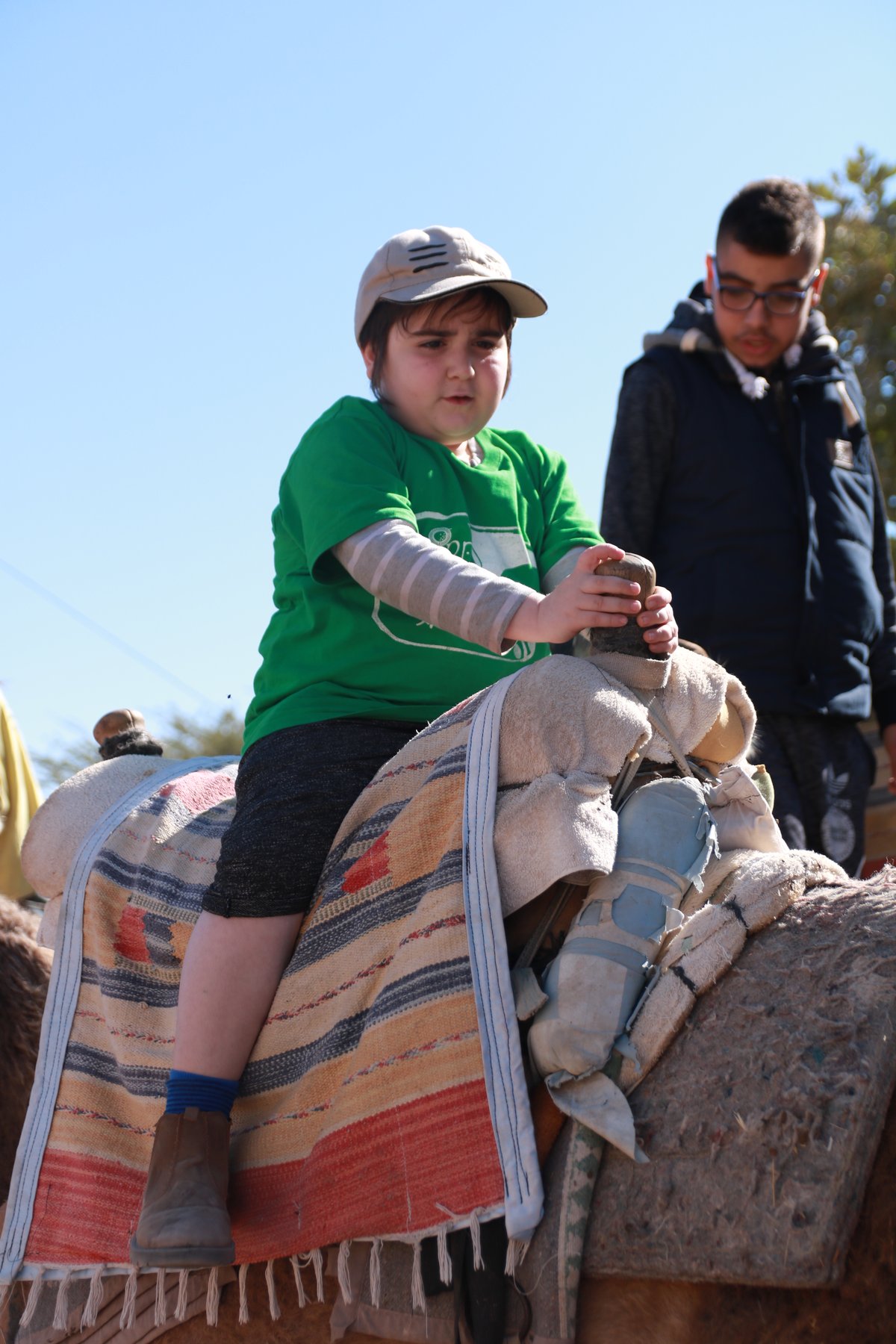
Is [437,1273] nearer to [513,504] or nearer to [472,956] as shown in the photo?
[472,956]

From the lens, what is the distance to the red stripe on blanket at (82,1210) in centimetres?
261

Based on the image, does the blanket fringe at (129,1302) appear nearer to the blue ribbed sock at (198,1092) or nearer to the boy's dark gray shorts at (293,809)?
the blue ribbed sock at (198,1092)

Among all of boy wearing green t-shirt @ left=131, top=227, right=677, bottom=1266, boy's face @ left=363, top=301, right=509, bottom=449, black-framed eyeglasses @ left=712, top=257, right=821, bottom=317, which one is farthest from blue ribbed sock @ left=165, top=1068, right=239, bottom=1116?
black-framed eyeglasses @ left=712, top=257, right=821, bottom=317

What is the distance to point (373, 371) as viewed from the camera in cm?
310

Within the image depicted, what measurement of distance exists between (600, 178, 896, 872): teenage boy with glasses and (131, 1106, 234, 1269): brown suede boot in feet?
6.47

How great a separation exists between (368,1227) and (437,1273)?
0.46ft

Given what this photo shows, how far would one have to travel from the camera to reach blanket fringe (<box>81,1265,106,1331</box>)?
2566 millimetres

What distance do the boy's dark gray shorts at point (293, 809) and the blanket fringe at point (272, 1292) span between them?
599mm

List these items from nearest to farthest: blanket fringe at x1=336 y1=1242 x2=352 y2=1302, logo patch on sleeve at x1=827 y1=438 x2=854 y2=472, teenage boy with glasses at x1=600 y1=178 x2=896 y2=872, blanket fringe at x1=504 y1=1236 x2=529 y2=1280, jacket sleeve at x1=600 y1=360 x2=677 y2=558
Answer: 1. blanket fringe at x1=504 y1=1236 x2=529 y2=1280
2. blanket fringe at x1=336 y1=1242 x2=352 y2=1302
3. teenage boy with glasses at x1=600 y1=178 x2=896 y2=872
4. jacket sleeve at x1=600 y1=360 x2=677 y2=558
5. logo patch on sleeve at x1=827 y1=438 x2=854 y2=472

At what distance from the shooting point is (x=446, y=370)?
2.94 meters

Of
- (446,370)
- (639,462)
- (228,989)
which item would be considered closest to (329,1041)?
(228,989)

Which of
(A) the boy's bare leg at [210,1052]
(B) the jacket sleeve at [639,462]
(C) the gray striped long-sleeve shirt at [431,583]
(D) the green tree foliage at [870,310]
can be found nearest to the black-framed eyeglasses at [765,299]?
(B) the jacket sleeve at [639,462]

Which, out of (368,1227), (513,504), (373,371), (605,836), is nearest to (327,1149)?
(368,1227)

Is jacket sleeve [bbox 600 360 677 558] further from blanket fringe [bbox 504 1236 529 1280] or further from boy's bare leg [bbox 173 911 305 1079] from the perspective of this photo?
blanket fringe [bbox 504 1236 529 1280]
